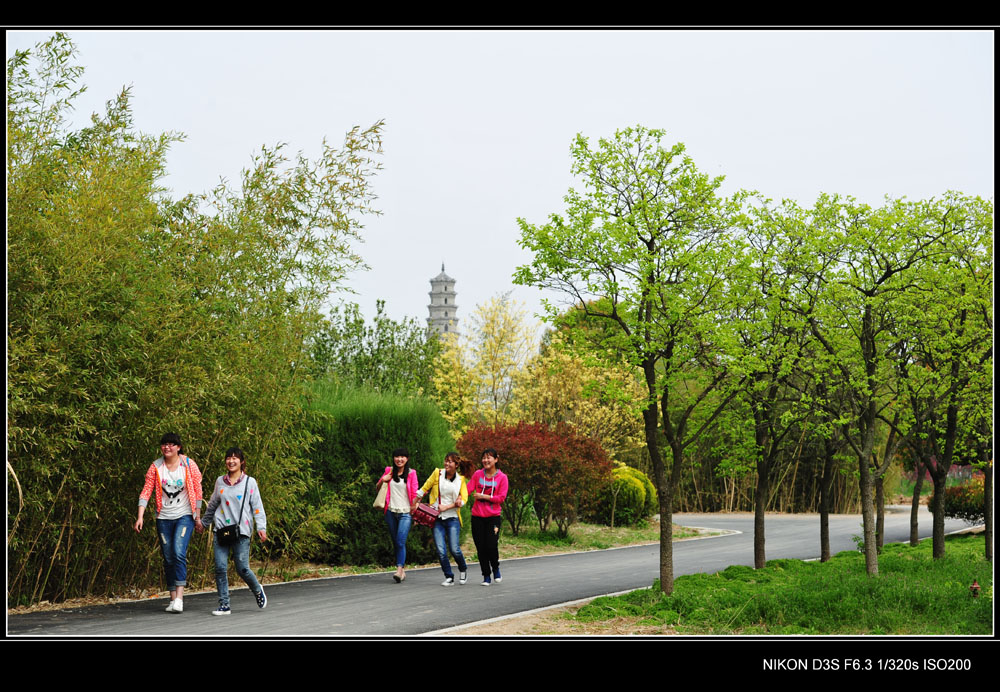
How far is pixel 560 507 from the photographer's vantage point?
19344 millimetres

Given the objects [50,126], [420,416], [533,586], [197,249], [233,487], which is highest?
[50,126]

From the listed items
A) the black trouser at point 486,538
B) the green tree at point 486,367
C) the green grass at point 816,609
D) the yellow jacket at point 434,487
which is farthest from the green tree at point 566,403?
the green grass at point 816,609

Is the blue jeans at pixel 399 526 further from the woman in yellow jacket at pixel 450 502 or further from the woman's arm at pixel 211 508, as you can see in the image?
the woman's arm at pixel 211 508

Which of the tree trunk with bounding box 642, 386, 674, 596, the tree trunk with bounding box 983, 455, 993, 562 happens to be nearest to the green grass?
the tree trunk with bounding box 642, 386, 674, 596

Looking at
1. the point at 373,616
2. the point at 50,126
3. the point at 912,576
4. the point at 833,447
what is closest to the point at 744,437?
the point at 833,447

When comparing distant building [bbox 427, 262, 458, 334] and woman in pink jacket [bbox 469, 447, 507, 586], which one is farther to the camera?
distant building [bbox 427, 262, 458, 334]

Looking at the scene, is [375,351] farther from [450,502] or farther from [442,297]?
[442,297]

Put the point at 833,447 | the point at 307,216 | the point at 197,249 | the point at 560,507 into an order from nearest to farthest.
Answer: the point at 197,249 → the point at 307,216 → the point at 833,447 → the point at 560,507

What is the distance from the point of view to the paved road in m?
8.45

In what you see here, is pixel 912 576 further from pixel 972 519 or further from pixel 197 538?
pixel 972 519

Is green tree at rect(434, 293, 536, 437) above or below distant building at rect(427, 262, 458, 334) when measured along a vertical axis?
below

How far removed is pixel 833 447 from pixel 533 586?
6.28 m

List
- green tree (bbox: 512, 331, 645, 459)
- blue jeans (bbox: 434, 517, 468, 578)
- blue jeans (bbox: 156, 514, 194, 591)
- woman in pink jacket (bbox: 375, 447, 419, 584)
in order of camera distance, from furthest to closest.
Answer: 1. green tree (bbox: 512, 331, 645, 459)
2. woman in pink jacket (bbox: 375, 447, 419, 584)
3. blue jeans (bbox: 434, 517, 468, 578)
4. blue jeans (bbox: 156, 514, 194, 591)

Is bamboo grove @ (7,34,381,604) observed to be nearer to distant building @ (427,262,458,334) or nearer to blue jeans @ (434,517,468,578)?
blue jeans @ (434,517,468,578)
